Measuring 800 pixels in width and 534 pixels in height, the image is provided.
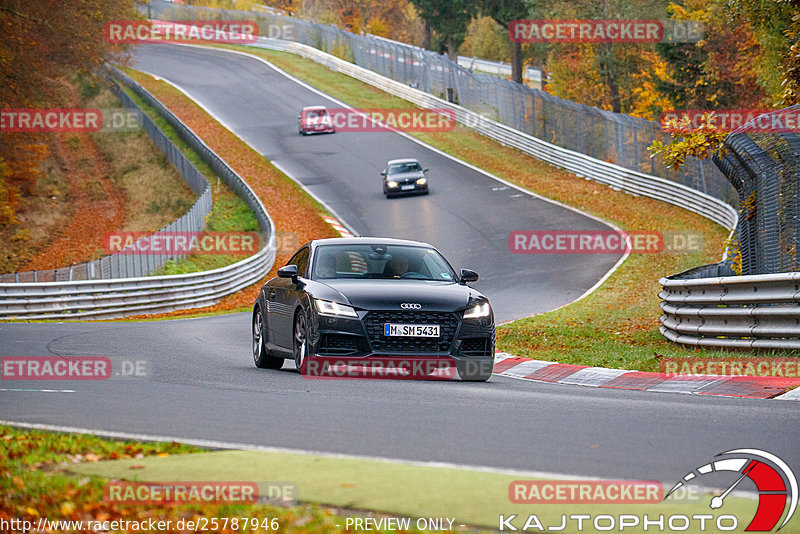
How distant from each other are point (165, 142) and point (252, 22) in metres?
43.4

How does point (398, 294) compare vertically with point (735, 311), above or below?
above

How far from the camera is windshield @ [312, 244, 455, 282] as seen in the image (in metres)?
12.6

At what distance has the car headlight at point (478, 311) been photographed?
11.8m

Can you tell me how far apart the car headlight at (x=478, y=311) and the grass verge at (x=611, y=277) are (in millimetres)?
2404

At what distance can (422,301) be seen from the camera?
11.6m

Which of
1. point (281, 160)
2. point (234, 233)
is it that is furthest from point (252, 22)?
point (234, 233)

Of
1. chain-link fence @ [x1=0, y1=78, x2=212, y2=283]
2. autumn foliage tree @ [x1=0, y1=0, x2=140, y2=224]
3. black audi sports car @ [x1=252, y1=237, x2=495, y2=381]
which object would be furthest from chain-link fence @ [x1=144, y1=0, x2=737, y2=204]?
black audi sports car @ [x1=252, y1=237, x2=495, y2=381]

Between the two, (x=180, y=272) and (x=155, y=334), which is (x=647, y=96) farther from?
(x=155, y=334)

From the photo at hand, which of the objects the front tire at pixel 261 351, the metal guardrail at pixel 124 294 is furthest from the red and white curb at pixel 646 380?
the metal guardrail at pixel 124 294

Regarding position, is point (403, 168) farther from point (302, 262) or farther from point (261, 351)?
point (302, 262)

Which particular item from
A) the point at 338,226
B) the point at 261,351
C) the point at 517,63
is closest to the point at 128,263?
the point at 338,226

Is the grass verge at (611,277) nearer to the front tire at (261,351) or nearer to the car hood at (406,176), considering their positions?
the front tire at (261,351)

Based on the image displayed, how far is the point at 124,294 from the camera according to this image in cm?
2798

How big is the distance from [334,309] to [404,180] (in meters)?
33.6
